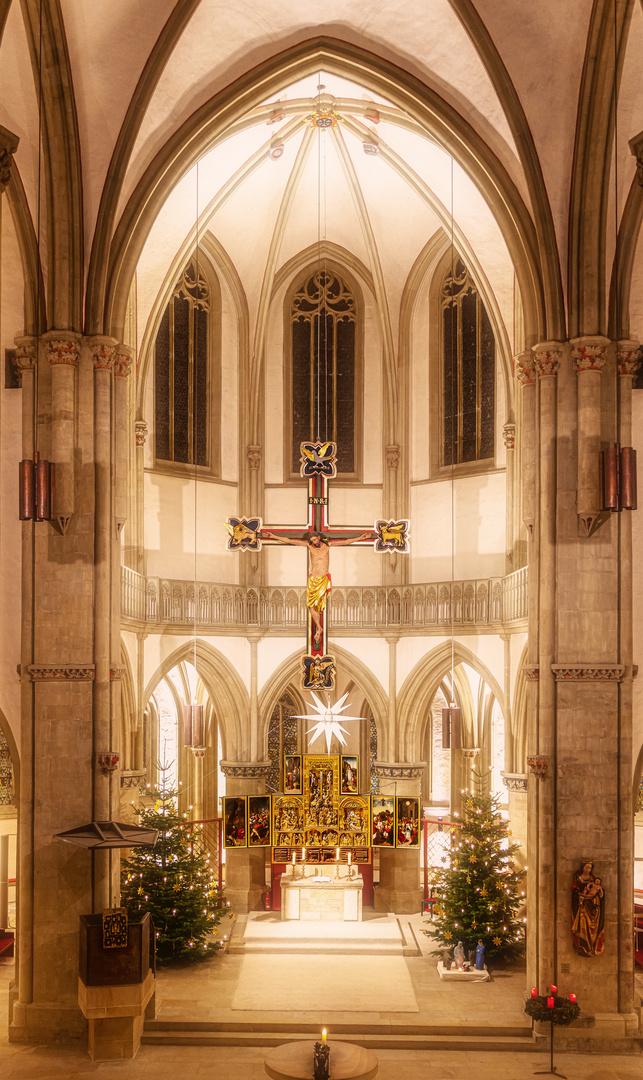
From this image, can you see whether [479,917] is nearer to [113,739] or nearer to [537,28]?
[113,739]

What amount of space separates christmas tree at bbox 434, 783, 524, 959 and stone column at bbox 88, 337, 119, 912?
5.36 metres

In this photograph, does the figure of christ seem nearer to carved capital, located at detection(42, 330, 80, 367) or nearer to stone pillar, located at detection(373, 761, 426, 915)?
carved capital, located at detection(42, 330, 80, 367)

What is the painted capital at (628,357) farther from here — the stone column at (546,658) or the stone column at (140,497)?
the stone column at (140,497)

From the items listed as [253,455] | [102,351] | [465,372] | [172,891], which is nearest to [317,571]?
[102,351]

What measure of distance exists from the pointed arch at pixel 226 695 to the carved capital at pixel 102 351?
8196mm

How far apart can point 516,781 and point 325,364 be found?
925 cm

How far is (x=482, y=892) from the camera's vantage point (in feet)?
55.3

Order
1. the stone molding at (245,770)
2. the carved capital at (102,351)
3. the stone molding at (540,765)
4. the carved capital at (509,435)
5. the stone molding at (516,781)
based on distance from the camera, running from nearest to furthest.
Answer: the stone molding at (540,765) → the carved capital at (102,351) → the stone molding at (516,781) → the carved capital at (509,435) → the stone molding at (245,770)

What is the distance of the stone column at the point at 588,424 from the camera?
1401cm

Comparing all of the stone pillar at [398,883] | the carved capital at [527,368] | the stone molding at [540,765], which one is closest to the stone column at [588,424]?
the carved capital at [527,368]

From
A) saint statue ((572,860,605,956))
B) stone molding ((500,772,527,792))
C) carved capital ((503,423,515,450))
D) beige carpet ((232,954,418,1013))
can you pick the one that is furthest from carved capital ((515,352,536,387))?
beige carpet ((232,954,418,1013))

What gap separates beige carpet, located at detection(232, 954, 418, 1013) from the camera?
1500 centimetres

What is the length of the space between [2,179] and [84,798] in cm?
739

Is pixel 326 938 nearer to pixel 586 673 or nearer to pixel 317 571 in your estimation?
pixel 317 571
